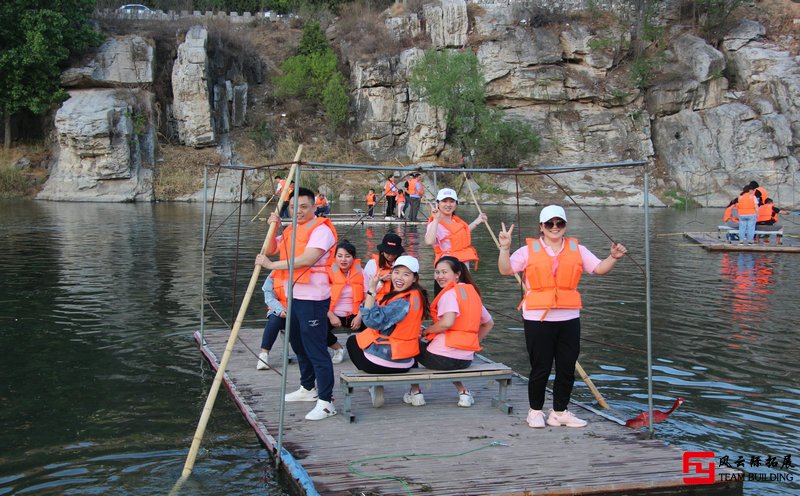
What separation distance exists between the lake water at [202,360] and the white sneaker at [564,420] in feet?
3.39

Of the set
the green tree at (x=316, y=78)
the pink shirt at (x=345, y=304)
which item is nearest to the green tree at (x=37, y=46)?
the green tree at (x=316, y=78)

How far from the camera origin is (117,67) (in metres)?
45.1

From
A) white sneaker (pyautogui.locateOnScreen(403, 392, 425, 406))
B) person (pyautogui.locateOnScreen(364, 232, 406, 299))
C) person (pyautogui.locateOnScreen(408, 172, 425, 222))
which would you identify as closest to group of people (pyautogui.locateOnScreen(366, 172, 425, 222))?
person (pyautogui.locateOnScreen(408, 172, 425, 222))

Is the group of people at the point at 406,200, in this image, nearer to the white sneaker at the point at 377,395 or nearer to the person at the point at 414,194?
the person at the point at 414,194

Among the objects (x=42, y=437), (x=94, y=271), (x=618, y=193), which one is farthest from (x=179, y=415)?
(x=618, y=193)

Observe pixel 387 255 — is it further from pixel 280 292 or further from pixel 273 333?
pixel 273 333

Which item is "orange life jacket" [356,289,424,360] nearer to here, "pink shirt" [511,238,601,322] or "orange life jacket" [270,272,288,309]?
"pink shirt" [511,238,601,322]

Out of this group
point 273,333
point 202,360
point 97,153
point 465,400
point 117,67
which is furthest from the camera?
→ point 117,67

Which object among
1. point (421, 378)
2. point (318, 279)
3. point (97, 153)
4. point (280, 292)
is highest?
point (97, 153)

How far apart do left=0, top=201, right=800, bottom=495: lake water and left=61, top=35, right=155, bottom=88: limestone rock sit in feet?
88.0

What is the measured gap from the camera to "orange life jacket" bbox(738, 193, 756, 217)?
22.1m

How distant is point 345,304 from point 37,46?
38.7m

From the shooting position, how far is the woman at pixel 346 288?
8867 millimetres

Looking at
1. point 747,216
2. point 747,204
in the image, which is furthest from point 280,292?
point 747,204
